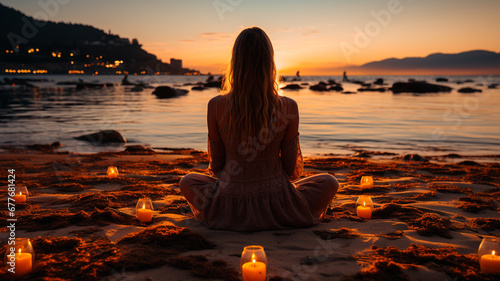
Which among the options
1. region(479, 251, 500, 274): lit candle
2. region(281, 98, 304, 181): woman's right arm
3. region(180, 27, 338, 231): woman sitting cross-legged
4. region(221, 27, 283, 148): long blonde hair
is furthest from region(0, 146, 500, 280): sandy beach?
region(221, 27, 283, 148): long blonde hair

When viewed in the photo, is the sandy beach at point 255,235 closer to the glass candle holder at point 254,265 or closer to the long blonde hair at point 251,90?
the glass candle holder at point 254,265

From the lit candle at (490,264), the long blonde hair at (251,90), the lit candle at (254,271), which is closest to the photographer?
the lit candle at (254,271)

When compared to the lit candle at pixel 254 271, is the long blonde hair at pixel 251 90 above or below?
above

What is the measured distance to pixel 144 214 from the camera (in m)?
3.92

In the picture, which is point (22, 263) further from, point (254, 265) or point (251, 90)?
point (251, 90)

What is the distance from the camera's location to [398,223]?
155 inches

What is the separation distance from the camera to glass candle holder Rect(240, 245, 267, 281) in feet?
8.23

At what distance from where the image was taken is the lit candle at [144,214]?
12.8 feet

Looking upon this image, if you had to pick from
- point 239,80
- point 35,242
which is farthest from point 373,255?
point 35,242

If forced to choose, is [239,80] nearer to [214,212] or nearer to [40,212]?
[214,212]

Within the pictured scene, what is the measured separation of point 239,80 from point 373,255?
185cm

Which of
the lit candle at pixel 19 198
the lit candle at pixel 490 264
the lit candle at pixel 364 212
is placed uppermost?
the lit candle at pixel 490 264

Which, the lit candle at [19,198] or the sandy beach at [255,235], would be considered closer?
→ the sandy beach at [255,235]

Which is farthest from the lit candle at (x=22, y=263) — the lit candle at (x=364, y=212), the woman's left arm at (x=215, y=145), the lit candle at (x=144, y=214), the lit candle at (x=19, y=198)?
the lit candle at (x=364, y=212)
